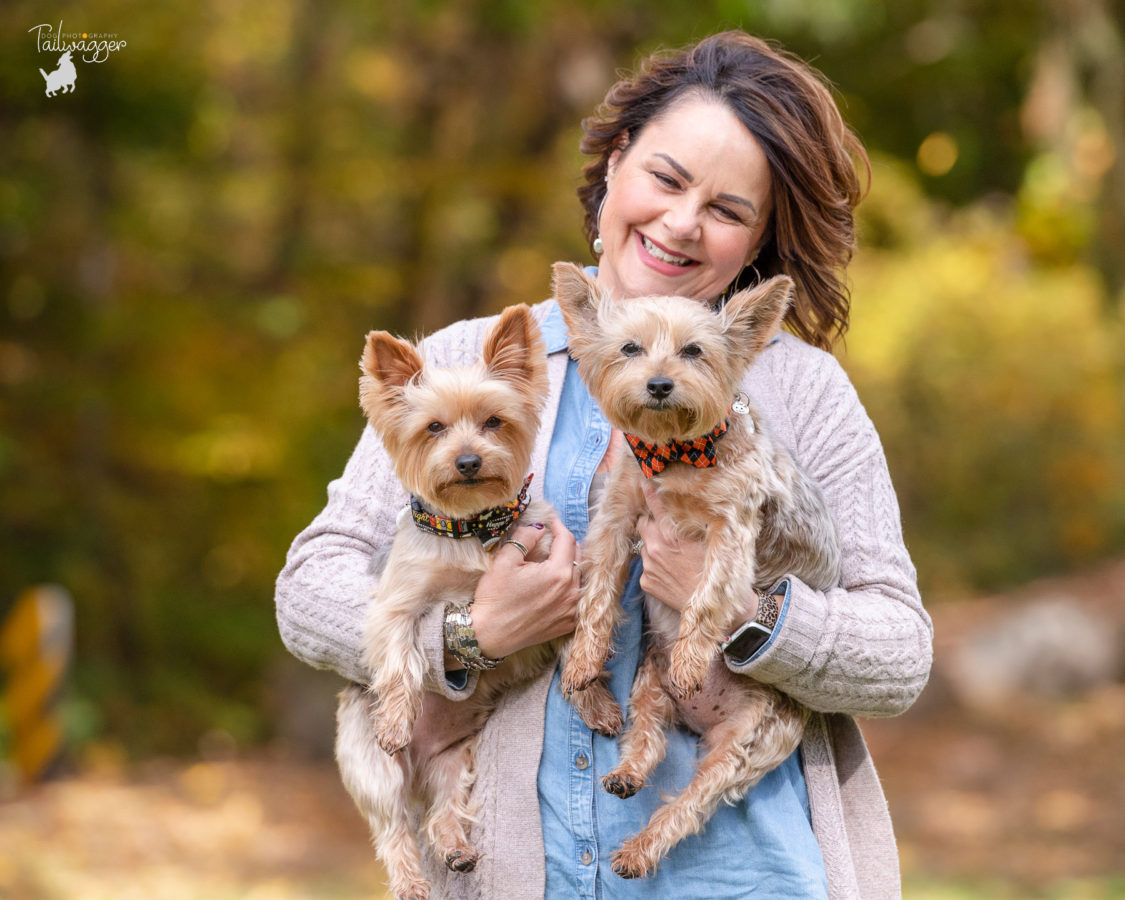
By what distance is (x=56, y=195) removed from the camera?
11.8 meters

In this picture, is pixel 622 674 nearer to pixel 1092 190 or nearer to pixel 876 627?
pixel 876 627

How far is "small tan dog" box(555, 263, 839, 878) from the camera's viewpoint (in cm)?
278

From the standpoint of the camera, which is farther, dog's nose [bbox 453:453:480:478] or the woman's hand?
dog's nose [bbox 453:453:480:478]

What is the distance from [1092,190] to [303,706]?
9.16 metres

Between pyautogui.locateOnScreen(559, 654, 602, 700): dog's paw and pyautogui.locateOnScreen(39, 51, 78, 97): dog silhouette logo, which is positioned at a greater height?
pyautogui.locateOnScreen(39, 51, 78, 97): dog silhouette logo

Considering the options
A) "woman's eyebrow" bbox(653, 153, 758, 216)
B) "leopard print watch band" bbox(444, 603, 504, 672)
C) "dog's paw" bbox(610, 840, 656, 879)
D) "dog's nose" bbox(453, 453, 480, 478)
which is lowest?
"dog's paw" bbox(610, 840, 656, 879)

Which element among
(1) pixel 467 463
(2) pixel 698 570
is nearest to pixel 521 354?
(1) pixel 467 463

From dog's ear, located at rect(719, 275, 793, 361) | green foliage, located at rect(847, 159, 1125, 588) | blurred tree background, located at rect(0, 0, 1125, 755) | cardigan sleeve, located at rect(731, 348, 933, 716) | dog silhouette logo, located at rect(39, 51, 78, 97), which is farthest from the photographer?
green foliage, located at rect(847, 159, 1125, 588)

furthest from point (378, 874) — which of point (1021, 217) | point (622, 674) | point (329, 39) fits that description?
point (1021, 217)

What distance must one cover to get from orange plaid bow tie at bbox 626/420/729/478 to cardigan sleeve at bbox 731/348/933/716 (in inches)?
9.5

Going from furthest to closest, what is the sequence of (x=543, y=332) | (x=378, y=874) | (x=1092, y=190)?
(x=1092, y=190) < (x=378, y=874) < (x=543, y=332)

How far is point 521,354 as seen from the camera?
119 inches

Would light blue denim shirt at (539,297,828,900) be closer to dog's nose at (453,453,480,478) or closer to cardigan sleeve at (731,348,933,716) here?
cardigan sleeve at (731,348,933,716)

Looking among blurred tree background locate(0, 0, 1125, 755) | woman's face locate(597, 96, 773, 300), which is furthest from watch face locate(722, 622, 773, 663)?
blurred tree background locate(0, 0, 1125, 755)
